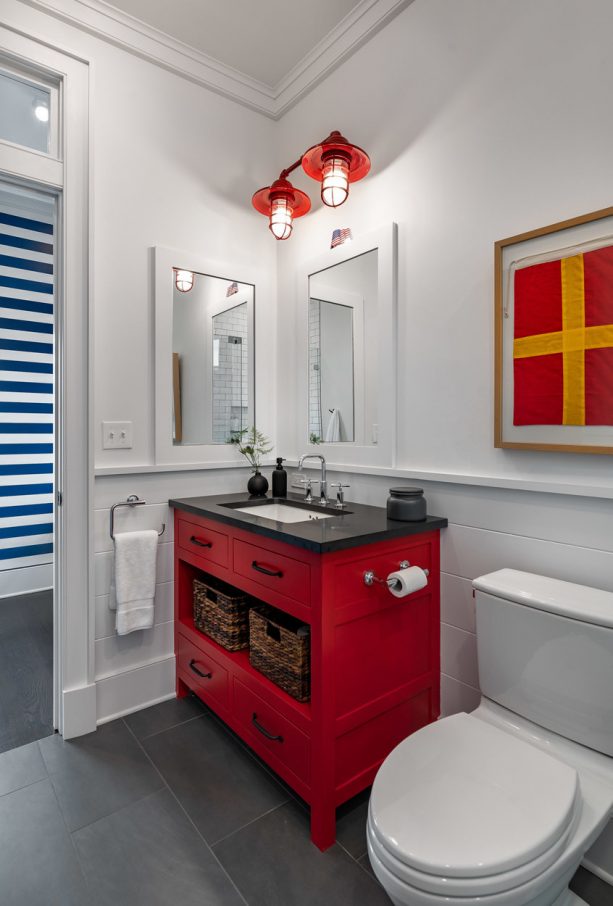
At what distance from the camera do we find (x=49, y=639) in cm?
274

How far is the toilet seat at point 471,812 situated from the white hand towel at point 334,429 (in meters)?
1.26

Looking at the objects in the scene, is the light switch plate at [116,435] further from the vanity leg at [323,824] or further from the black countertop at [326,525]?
the vanity leg at [323,824]

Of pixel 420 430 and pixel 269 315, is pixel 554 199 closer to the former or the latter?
pixel 420 430

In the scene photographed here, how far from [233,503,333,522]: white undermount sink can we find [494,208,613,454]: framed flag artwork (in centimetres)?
85

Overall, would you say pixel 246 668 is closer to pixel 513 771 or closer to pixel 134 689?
pixel 134 689

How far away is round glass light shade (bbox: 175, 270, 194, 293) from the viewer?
2152mm

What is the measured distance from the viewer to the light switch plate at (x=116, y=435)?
1959 millimetres

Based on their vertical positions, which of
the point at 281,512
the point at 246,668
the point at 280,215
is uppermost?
the point at 280,215

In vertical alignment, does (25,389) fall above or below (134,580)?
above

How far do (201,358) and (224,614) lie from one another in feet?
3.80

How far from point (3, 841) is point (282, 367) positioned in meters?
2.07

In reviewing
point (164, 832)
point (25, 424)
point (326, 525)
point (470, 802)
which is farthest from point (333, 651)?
point (25, 424)

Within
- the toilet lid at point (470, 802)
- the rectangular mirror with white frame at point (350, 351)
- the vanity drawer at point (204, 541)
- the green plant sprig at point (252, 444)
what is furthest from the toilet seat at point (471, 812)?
the green plant sprig at point (252, 444)

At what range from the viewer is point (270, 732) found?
157 centimetres
